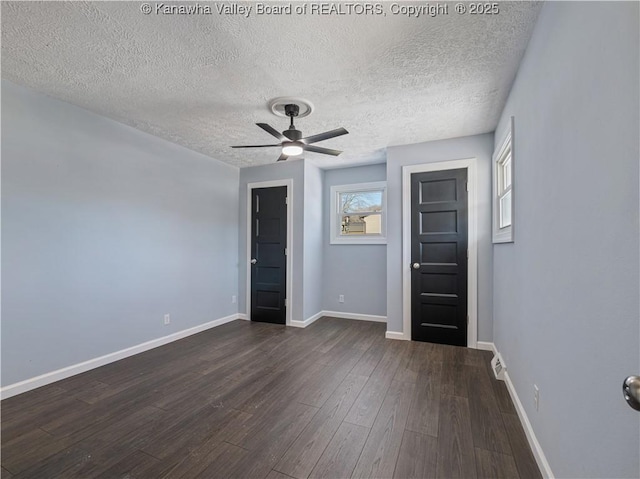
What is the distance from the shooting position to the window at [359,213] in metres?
4.45

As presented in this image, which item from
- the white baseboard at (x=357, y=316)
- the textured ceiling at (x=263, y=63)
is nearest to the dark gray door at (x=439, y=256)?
the textured ceiling at (x=263, y=63)

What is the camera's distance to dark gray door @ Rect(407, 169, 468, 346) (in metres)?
3.31

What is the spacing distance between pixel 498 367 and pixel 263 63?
3296 millimetres

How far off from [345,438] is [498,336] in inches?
80.5

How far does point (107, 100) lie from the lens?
250 centimetres

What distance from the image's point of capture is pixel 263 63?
6.44 feet

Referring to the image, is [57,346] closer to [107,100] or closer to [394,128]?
[107,100]

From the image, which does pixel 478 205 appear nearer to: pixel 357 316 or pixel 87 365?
pixel 357 316

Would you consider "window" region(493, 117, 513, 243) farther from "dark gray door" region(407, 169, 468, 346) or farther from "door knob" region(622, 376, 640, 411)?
"door knob" region(622, 376, 640, 411)

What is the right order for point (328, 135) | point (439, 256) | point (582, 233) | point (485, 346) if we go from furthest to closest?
point (439, 256)
point (485, 346)
point (328, 135)
point (582, 233)

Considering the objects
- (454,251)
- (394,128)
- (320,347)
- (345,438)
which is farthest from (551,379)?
(394,128)

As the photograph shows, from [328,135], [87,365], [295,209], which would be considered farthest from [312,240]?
[87,365]

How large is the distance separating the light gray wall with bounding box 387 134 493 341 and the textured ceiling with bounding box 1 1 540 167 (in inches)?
14.7

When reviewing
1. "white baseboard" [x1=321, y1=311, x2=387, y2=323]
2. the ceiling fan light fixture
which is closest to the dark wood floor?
"white baseboard" [x1=321, y1=311, x2=387, y2=323]
